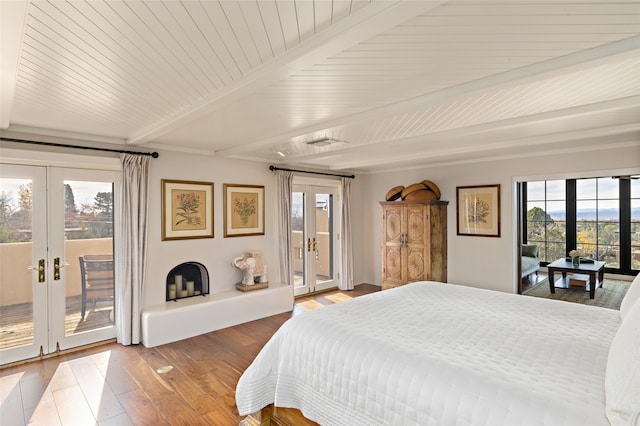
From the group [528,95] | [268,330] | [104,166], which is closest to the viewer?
[528,95]

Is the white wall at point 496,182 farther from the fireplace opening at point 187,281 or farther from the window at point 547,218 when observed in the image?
the window at point 547,218

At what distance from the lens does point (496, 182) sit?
5062mm

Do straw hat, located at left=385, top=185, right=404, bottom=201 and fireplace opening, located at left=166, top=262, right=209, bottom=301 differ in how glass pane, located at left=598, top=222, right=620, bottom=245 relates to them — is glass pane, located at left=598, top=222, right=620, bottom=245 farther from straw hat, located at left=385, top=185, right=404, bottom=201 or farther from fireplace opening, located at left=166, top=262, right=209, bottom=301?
fireplace opening, located at left=166, top=262, right=209, bottom=301

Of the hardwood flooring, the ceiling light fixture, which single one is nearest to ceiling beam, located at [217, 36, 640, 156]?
the ceiling light fixture

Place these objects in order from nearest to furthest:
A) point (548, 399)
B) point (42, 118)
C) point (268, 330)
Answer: point (548, 399), point (42, 118), point (268, 330)

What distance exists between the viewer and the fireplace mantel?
12.5 feet

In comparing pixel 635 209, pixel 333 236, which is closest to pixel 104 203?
pixel 333 236

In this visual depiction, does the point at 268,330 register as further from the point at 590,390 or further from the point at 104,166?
the point at 590,390

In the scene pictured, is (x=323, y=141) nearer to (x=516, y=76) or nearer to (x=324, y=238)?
(x=516, y=76)

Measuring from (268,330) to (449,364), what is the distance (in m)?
3.05

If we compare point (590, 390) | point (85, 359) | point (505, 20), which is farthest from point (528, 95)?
point (85, 359)

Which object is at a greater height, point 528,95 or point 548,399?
point 528,95

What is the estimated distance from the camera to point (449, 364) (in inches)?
63.5

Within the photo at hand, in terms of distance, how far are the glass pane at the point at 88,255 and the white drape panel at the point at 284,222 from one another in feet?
7.56
